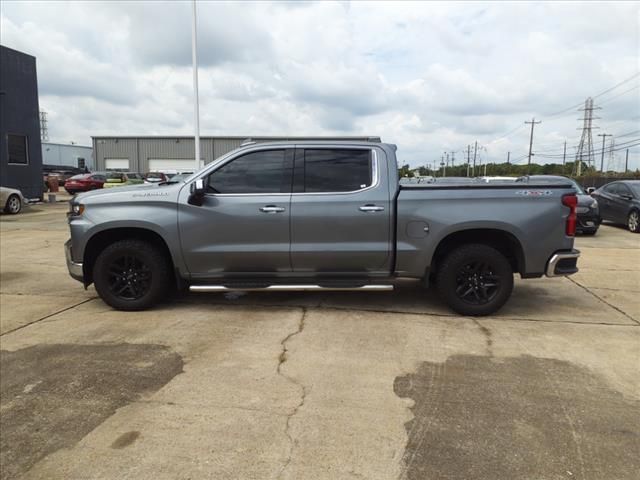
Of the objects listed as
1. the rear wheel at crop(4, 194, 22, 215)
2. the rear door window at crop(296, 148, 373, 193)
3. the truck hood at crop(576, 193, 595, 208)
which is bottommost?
the rear wheel at crop(4, 194, 22, 215)

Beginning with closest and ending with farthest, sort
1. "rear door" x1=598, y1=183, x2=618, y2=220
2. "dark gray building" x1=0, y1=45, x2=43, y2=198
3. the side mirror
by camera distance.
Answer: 1. the side mirror
2. "rear door" x1=598, y1=183, x2=618, y2=220
3. "dark gray building" x1=0, y1=45, x2=43, y2=198

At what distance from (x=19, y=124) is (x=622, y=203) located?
2336 cm

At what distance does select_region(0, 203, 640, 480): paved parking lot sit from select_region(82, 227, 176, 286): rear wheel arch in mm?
580

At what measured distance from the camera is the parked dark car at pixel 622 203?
1438 cm

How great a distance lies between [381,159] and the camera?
18.4ft

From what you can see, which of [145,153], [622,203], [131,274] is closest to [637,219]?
[622,203]

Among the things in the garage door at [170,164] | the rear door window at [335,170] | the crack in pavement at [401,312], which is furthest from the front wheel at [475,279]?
the garage door at [170,164]

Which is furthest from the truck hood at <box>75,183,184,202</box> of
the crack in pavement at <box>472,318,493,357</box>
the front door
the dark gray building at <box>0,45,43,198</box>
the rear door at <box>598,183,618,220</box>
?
the dark gray building at <box>0,45,43,198</box>

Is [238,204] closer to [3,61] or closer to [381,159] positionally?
[381,159]

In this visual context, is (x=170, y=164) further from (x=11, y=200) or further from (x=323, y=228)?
(x=323, y=228)

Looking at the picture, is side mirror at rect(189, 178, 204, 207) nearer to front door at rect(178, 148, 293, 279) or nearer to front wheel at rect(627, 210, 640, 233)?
front door at rect(178, 148, 293, 279)

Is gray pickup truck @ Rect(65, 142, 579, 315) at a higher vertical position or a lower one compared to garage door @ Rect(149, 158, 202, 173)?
lower

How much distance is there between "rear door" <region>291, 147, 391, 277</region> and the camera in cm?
543

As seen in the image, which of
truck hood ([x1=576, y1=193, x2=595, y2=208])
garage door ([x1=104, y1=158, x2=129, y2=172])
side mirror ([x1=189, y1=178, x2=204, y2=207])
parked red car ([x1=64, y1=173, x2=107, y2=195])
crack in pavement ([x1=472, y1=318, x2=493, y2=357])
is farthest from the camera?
garage door ([x1=104, y1=158, x2=129, y2=172])
